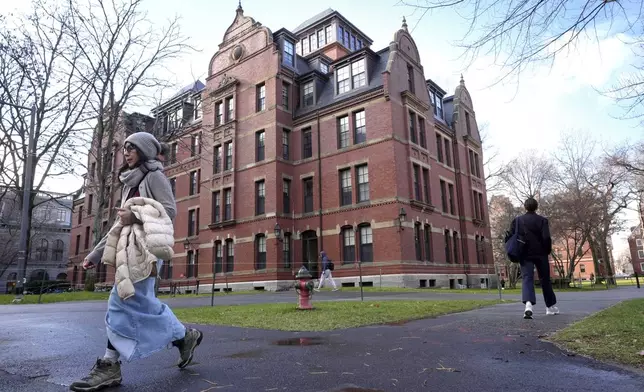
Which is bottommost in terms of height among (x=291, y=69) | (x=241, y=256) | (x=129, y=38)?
(x=241, y=256)

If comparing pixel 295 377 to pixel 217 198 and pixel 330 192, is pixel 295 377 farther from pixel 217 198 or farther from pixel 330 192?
pixel 217 198

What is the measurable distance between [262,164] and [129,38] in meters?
11.3

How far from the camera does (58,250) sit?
64688 millimetres

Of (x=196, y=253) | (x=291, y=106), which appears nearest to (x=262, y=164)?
(x=291, y=106)

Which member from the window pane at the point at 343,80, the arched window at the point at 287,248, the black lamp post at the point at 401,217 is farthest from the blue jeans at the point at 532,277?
the window pane at the point at 343,80

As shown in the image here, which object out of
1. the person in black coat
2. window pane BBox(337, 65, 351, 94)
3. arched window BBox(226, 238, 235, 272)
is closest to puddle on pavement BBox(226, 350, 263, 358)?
the person in black coat

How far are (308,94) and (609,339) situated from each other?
26077 mm

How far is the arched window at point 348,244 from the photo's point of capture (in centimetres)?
2434

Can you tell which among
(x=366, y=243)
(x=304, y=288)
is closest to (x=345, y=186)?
(x=366, y=243)

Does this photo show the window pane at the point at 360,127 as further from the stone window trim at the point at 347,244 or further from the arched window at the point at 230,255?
the arched window at the point at 230,255

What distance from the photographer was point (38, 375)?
356 cm

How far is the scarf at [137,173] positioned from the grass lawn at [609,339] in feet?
14.0

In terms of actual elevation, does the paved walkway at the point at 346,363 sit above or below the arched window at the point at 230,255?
below

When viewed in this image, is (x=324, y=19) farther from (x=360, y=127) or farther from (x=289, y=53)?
(x=360, y=127)
